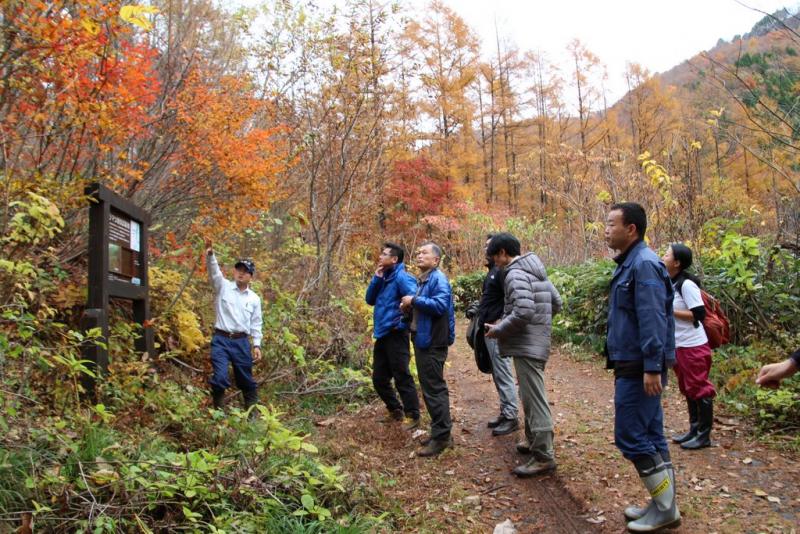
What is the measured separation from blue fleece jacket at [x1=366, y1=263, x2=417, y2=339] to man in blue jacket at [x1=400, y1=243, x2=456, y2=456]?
0.37 m

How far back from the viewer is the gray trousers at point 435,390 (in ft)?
16.6

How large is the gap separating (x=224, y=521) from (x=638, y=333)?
8.82 ft

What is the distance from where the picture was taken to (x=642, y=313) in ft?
10.8

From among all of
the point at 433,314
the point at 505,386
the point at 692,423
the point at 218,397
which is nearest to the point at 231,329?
the point at 218,397

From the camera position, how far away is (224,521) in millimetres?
3098

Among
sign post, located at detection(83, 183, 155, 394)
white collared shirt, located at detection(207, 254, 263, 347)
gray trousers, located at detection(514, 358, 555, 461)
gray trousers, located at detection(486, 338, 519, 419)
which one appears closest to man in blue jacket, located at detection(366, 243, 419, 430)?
gray trousers, located at detection(486, 338, 519, 419)

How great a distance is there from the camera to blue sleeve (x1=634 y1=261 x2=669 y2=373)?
3.21 metres

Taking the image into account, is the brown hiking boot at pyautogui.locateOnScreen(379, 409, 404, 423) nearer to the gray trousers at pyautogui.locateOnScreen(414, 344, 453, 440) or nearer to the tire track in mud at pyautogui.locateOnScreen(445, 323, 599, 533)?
the tire track in mud at pyautogui.locateOnScreen(445, 323, 599, 533)

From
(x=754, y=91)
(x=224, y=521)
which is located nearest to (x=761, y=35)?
(x=754, y=91)

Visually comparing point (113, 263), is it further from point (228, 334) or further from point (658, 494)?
point (658, 494)

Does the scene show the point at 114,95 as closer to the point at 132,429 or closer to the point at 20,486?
the point at 132,429

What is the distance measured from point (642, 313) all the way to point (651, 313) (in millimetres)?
50

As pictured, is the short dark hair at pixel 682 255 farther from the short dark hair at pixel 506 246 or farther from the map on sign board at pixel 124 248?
the map on sign board at pixel 124 248

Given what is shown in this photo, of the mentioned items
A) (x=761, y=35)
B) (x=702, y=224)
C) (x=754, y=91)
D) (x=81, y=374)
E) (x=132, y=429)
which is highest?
(x=761, y=35)
